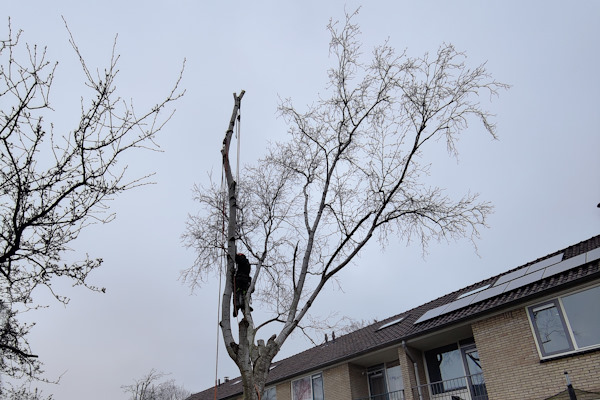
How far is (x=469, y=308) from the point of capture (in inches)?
479

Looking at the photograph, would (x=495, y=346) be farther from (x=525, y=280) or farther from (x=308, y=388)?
(x=308, y=388)

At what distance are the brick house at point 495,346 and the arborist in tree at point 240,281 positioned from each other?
7093 millimetres

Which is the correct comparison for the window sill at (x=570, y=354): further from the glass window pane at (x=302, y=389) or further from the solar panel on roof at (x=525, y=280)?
the glass window pane at (x=302, y=389)

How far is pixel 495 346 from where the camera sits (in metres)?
11.0

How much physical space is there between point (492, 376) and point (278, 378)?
370 inches

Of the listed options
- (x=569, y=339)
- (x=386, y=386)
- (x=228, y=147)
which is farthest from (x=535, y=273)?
(x=228, y=147)

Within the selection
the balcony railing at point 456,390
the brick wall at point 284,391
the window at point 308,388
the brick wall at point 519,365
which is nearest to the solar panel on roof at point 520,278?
the brick wall at point 519,365

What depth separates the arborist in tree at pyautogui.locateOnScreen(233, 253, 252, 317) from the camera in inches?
276

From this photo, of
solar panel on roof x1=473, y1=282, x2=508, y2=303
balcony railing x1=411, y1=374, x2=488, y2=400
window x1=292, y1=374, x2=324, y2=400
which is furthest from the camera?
window x1=292, y1=374, x2=324, y2=400

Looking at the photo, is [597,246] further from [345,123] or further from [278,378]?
[278,378]

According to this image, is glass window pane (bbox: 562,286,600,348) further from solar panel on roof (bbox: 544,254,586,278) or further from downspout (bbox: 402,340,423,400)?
downspout (bbox: 402,340,423,400)

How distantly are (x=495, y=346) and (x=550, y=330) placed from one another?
1.43 meters

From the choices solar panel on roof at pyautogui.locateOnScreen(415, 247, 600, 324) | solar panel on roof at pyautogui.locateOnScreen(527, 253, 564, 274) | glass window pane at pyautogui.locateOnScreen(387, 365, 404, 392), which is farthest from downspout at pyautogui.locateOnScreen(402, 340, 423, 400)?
solar panel on roof at pyautogui.locateOnScreen(527, 253, 564, 274)

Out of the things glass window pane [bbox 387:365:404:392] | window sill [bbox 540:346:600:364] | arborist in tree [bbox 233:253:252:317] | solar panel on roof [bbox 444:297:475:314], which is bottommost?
window sill [bbox 540:346:600:364]
